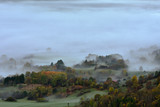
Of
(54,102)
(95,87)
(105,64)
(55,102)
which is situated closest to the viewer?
(55,102)

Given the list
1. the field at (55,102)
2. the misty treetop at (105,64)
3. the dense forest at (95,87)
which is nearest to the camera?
the dense forest at (95,87)

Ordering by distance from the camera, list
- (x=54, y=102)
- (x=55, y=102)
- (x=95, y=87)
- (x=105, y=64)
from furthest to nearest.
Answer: (x=105, y=64) < (x=95, y=87) < (x=54, y=102) < (x=55, y=102)

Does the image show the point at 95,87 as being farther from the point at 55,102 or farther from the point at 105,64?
the point at 105,64

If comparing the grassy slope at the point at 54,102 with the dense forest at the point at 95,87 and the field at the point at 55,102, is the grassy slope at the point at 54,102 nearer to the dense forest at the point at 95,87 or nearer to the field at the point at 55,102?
the field at the point at 55,102

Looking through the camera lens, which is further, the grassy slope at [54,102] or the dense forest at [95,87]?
the grassy slope at [54,102]

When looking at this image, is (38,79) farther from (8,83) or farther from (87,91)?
(87,91)

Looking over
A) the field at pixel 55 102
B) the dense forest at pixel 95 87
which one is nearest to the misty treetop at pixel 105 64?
the dense forest at pixel 95 87

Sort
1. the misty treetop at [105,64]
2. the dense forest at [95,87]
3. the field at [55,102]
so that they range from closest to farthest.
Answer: the dense forest at [95,87] < the field at [55,102] < the misty treetop at [105,64]

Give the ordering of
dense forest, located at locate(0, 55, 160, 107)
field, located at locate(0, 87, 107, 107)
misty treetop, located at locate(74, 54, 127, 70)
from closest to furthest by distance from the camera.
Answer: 1. dense forest, located at locate(0, 55, 160, 107)
2. field, located at locate(0, 87, 107, 107)
3. misty treetop, located at locate(74, 54, 127, 70)

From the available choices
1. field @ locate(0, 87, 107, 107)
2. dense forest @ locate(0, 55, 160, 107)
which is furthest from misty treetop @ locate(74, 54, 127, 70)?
field @ locate(0, 87, 107, 107)

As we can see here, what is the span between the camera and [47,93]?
6134 centimetres

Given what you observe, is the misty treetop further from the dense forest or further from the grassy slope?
the grassy slope

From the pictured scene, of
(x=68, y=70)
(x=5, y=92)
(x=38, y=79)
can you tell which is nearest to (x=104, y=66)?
(x=68, y=70)

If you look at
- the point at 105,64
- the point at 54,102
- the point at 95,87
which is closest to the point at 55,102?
the point at 54,102
